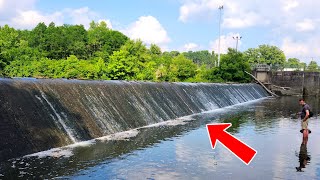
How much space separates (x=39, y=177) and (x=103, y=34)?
97348 millimetres

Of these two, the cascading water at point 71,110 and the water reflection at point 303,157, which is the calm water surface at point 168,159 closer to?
the water reflection at point 303,157

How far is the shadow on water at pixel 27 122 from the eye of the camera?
49.2ft

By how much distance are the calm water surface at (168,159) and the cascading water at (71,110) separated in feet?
2.89

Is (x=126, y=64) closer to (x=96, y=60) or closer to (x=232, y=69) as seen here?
(x=96, y=60)

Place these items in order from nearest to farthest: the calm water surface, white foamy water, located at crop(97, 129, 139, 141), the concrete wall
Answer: the calm water surface → white foamy water, located at crop(97, 129, 139, 141) → the concrete wall

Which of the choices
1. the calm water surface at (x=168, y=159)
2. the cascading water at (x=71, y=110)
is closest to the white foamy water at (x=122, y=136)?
the calm water surface at (x=168, y=159)

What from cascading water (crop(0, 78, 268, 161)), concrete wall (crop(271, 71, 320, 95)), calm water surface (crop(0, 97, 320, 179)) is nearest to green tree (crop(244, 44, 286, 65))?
concrete wall (crop(271, 71, 320, 95))

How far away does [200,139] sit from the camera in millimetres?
20297

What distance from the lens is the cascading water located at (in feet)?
52.2

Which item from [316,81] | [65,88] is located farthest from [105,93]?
[316,81]

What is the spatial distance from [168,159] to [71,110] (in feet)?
22.5

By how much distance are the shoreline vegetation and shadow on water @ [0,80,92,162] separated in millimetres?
18449

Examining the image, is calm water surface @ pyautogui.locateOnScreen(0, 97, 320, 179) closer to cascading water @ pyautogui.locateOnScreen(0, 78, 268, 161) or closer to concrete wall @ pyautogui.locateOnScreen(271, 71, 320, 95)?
cascading water @ pyautogui.locateOnScreen(0, 78, 268, 161)

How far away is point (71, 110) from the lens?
19875 mm
